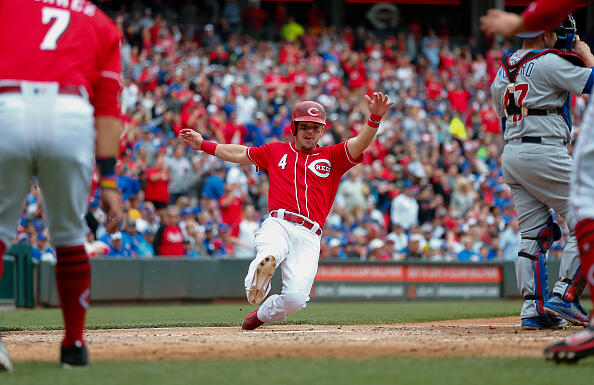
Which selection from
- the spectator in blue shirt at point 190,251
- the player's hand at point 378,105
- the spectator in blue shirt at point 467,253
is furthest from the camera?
the spectator in blue shirt at point 467,253

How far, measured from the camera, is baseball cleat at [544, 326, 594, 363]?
14.3 feet

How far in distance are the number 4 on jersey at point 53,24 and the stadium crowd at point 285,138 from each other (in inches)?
403

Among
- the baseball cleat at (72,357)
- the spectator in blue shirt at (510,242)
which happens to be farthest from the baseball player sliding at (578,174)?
the spectator in blue shirt at (510,242)

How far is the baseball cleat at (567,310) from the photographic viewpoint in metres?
6.94

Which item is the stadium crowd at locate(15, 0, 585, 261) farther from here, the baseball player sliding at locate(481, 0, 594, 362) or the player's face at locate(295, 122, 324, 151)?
the baseball player sliding at locate(481, 0, 594, 362)

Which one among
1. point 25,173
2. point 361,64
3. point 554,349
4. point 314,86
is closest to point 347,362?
point 554,349

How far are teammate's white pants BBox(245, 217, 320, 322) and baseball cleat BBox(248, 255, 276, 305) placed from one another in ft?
0.73

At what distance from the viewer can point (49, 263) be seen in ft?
46.5

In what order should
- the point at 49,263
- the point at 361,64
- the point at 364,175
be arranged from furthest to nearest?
1. the point at 361,64
2. the point at 364,175
3. the point at 49,263

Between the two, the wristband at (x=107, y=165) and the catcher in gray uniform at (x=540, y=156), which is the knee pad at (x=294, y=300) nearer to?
the catcher in gray uniform at (x=540, y=156)

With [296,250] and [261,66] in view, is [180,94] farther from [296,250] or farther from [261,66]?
[296,250]

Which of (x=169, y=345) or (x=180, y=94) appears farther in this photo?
(x=180, y=94)

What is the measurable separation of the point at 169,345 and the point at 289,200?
91.9 inches

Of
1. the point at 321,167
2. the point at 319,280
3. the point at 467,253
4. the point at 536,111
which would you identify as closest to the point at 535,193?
the point at 536,111
